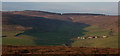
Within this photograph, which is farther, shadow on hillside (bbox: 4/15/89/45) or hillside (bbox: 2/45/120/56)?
shadow on hillside (bbox: 4/15/89/45)

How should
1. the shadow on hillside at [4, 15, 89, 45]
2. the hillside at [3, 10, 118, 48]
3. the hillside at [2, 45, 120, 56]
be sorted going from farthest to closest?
the shadow on hillside at [4, 15, 89, 45] < the hillside at [3, 10, 118, 48] < the hillside at [2, 45, 120, 56]

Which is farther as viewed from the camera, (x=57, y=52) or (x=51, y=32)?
(x=51, y=32)

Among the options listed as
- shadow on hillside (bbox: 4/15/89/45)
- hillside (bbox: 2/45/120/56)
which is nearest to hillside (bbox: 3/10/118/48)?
shadow on hillside (bbox: 4/15/89/45)

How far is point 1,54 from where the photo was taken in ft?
84.0

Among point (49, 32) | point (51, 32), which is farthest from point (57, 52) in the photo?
point (51, 32)

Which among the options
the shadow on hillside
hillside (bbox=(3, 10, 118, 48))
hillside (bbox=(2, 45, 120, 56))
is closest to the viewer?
hillside (bbox=(2, 45, 120, 56))

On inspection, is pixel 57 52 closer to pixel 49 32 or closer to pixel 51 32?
pixel 49 32

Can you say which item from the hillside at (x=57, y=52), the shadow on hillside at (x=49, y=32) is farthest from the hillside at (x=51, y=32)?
the hillside at (x=57, y=52)

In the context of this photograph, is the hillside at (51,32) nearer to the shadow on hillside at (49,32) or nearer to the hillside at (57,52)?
the shadow on hillside at (49,32)

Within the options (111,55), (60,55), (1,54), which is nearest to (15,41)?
(1,54)

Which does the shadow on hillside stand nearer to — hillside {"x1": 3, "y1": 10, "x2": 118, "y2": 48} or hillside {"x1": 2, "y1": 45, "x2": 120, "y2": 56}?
hillside {"x1": 3, "y1": 10, "x2": 118, "y2": 48}

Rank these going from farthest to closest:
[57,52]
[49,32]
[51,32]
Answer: [51,32]
[49,32]
[57,52]

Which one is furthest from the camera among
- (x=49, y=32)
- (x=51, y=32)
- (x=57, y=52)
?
(x=51, y=32)

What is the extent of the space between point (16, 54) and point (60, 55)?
6765 mm
